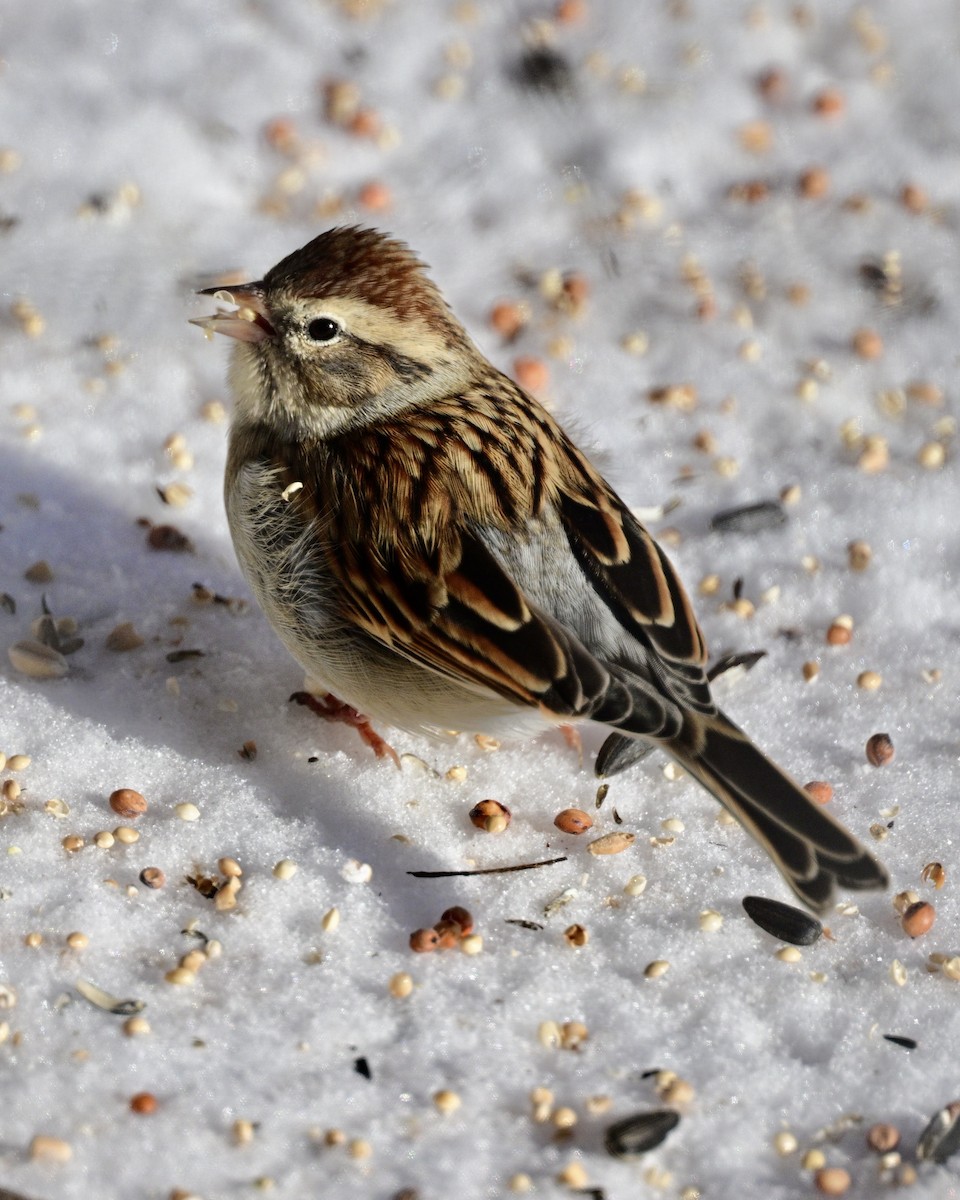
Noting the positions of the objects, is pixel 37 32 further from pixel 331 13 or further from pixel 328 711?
pixel 328 711

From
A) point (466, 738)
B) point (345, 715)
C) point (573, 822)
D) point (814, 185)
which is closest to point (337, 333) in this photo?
point (345, 715)

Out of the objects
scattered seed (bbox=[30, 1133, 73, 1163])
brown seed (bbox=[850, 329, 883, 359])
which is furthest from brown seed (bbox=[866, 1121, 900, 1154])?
brown seed (bbox=[850, 329, 883, 359])

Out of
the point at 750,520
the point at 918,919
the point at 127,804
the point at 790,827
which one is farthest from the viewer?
the point at 750,520

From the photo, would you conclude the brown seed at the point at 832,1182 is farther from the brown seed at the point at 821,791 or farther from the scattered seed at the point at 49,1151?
the scattered seed at the point at 49,1151

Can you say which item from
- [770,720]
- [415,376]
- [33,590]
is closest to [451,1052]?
[770,720]

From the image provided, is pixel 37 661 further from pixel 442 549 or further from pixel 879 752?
pixel 879 752

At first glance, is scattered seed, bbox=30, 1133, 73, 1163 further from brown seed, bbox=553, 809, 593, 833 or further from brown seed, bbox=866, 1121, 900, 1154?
brown seed, bbox=866, 1121, 900, 1154

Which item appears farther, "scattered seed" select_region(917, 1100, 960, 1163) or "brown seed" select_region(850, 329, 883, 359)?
"brown seed" select_region(850, 329, 883, 359)
